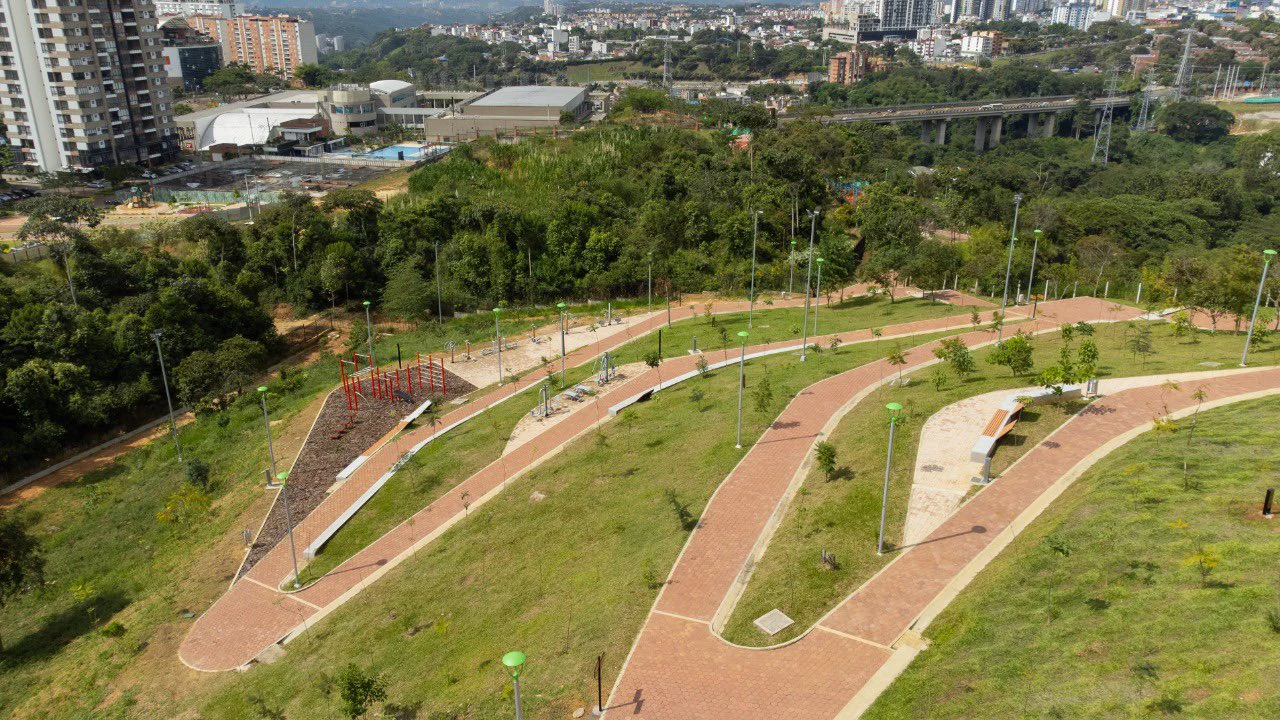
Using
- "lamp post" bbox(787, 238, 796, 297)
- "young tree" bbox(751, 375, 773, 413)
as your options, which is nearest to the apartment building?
"lamp post" bbox(787, 238, 796, 297)

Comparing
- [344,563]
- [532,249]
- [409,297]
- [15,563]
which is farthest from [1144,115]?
[15,563]

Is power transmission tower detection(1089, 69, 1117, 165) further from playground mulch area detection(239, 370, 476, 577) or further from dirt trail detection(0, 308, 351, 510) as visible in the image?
playground mulch area detection(239, 370, 476, 577)

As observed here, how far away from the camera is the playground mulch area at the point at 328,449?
Answer: 23.7 m

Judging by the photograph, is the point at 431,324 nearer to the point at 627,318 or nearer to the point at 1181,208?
the point at 627,318

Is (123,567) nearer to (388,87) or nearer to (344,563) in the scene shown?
(344,563)

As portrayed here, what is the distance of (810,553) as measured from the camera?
58.6 feet

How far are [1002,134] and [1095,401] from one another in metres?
110

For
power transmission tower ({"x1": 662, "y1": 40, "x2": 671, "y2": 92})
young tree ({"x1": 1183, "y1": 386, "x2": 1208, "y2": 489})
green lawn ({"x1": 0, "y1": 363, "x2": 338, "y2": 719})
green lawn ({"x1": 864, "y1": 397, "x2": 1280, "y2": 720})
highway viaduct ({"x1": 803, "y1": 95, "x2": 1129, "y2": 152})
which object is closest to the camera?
green lawn ({"x1": 864, "y1": 397, "x2": 1280, "y2": 720})

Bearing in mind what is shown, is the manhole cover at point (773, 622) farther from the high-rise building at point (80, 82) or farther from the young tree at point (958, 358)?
the high-rise building at point (80, 82)

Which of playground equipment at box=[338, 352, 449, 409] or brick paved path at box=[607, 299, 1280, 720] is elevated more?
brick paved path at box=[607, 299, 1280, 720]

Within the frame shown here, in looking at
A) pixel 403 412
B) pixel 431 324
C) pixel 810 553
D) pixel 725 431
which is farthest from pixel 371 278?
pixel 810 553

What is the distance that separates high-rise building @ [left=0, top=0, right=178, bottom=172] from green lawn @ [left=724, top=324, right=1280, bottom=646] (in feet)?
272

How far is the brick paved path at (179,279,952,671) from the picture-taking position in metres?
19.3

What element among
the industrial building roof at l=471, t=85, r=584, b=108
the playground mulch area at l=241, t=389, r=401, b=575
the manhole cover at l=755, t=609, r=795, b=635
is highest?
the industrial building roof at l=471, t=85, r=584, b=108
